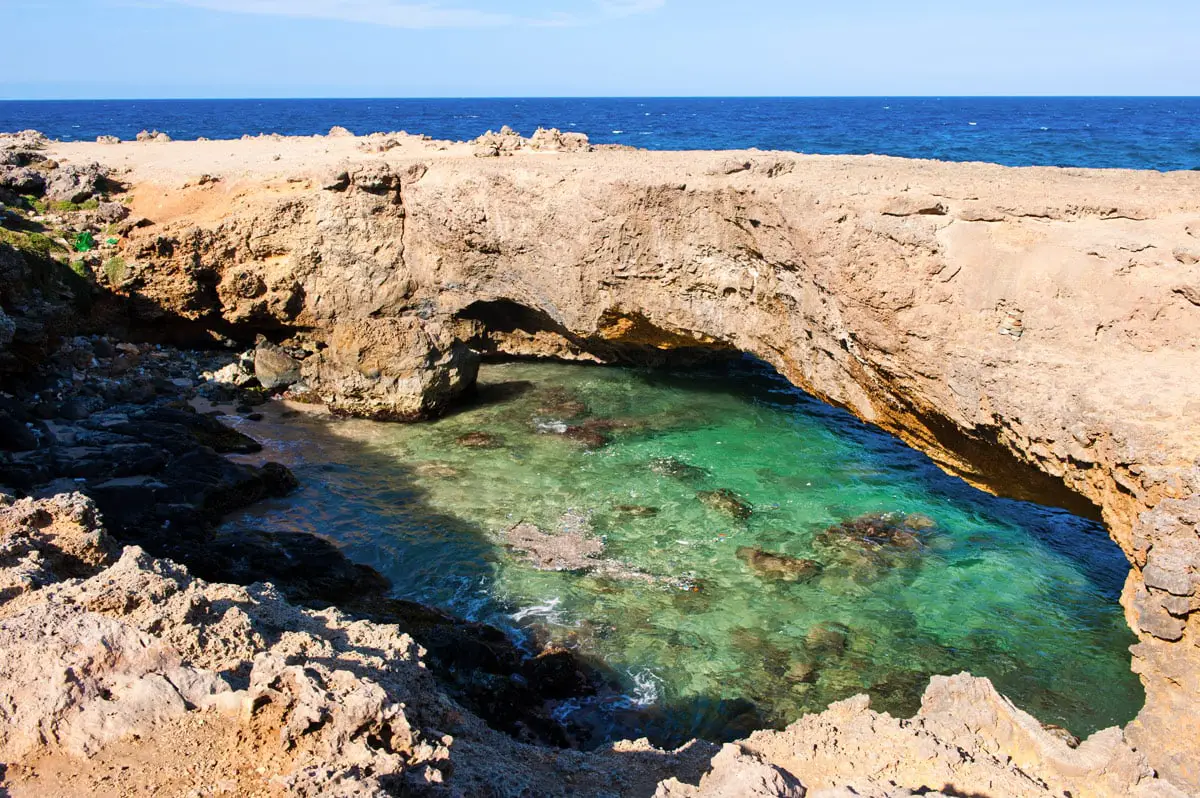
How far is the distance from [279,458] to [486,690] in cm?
769

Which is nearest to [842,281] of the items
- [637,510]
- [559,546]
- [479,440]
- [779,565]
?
[779,565]

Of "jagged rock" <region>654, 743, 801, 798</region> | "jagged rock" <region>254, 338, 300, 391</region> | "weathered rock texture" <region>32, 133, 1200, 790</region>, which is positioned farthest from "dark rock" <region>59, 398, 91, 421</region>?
"jagged rock" <region>654, 743, 801, 798</region>

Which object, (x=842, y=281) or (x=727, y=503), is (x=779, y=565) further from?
(x=842, y=281)

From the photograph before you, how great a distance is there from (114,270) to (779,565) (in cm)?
1395

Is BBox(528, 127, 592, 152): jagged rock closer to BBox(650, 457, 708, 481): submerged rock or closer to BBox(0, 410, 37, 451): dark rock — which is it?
BBox(650, 457, 708, 481): submerged rock

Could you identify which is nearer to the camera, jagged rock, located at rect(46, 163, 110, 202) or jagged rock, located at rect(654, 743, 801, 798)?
jagged rock, located at rect(654, 743, 801, 798)

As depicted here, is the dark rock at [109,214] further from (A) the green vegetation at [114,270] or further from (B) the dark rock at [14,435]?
(B) the dark rock at [14,435]

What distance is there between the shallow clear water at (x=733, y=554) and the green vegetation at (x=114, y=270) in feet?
15.7

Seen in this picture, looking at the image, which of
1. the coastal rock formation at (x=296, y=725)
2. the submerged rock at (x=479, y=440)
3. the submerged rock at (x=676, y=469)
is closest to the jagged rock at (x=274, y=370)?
the submerged rock at (x=479, y=440)

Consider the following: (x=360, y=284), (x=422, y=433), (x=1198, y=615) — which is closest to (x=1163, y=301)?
(x=1198, y=615)

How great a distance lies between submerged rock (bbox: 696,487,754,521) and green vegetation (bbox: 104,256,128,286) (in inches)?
479

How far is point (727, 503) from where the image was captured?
41.7 feet

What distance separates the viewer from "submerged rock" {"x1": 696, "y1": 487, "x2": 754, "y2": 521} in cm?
1248

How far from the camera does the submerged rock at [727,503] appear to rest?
12.5 m
